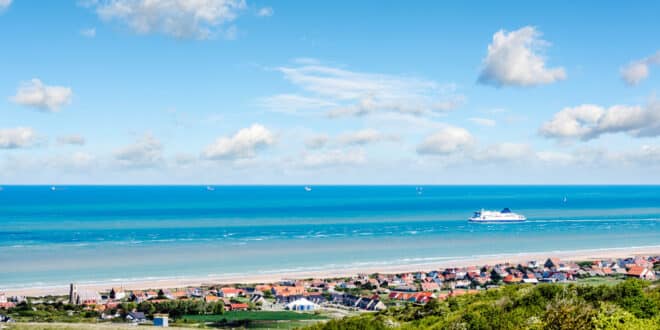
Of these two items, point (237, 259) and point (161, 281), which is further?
point (237, 259)

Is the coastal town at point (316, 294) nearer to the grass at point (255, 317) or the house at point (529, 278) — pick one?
the house at point (529, 278)

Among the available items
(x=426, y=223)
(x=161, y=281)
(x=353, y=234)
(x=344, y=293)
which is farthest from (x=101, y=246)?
(x=426, y=223)

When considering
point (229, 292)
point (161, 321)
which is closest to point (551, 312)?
point (161, 321)

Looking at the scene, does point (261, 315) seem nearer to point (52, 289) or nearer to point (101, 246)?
point (52, 289)

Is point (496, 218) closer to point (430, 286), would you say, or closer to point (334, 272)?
point (334, 272)

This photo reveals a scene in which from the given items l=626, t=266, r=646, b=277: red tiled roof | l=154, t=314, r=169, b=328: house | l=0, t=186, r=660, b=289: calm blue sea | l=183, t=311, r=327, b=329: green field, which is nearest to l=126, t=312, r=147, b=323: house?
l=154, t=314, r=169, b=328: house

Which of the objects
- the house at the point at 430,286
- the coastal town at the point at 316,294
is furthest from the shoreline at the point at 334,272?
the house at the point at 430,286

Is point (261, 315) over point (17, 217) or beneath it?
beneath
